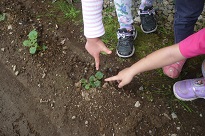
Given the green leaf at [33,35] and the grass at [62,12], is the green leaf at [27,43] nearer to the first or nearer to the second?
the green leaf at [33,35]

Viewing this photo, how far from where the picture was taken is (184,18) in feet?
5.61

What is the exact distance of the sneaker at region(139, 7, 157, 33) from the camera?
2.21m

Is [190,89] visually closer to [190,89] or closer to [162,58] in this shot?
[190,89]

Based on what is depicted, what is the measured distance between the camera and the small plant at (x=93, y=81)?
2006 mm

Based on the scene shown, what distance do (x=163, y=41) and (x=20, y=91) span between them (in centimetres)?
127

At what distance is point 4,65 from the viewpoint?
2244mm

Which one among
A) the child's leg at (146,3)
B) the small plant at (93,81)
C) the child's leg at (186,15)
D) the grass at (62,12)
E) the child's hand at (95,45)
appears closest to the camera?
the child's hand at (95,45)

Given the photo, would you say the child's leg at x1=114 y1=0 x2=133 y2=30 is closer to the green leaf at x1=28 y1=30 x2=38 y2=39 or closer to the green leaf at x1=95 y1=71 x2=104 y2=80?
the green leaf at x1=95 y1=71 x2=104 y2=80

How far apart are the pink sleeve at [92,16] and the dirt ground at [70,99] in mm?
667

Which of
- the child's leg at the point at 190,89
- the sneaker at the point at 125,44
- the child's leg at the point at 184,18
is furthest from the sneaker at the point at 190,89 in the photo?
the sneaker at the point at 125,44

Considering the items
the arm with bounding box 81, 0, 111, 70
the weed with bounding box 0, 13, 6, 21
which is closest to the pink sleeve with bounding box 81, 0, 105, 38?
the arm with bounding box 81, 0, 111, 70

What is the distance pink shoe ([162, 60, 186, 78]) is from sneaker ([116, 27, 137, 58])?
0.33 m

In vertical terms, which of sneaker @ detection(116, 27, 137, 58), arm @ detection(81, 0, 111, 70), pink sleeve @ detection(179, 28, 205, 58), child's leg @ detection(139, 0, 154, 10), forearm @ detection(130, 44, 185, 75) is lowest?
sneaker @ detection(116, 27, 137, 58)

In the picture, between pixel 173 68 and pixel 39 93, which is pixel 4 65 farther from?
pixel 173 68
